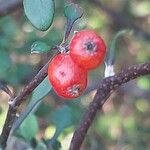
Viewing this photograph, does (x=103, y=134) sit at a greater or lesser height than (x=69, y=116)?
lesser

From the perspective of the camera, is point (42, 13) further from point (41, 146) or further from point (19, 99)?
point (41, 146)

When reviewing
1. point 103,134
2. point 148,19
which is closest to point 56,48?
point 103,134

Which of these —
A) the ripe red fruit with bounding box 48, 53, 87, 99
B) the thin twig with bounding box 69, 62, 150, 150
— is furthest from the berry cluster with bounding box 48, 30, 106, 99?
the thin twig with bounding box 69, 62, 150, 150

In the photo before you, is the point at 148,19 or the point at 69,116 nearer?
the point at 69,116

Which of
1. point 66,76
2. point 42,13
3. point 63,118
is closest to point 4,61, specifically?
point 63,118

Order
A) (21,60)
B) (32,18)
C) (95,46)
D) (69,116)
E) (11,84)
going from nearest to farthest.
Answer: (95,46), (32,18), (69,116), (11,84), (21,60)

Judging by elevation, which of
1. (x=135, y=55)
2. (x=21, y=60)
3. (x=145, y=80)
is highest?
(x=21, y=60)

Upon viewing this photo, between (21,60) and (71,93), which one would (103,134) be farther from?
(71,93)
